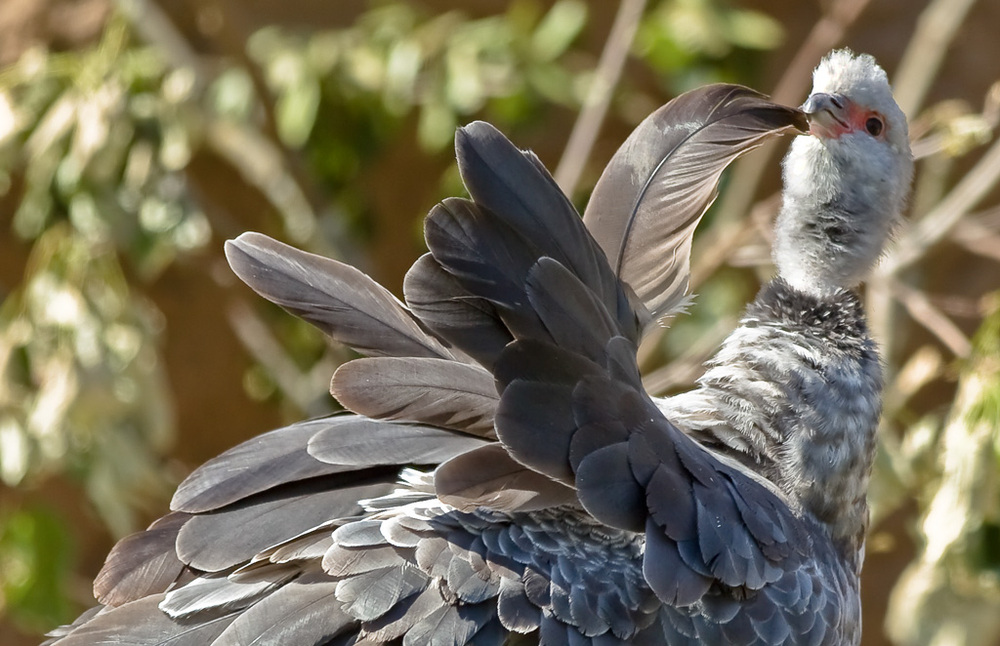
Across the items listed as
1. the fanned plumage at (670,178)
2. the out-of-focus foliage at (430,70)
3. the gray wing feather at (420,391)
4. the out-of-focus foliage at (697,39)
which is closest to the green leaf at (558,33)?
the out-of-focus foliage at (430,70)

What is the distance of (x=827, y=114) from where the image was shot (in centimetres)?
180

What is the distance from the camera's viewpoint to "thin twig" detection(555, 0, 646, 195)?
114 inches

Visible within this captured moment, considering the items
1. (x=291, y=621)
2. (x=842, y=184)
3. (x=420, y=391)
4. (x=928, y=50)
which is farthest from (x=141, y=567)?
(x=928, y=50)

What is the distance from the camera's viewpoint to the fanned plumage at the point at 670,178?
170 cm

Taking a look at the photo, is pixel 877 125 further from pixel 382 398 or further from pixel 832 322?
pixel 382 398

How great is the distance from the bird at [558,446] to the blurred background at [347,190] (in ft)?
1.21

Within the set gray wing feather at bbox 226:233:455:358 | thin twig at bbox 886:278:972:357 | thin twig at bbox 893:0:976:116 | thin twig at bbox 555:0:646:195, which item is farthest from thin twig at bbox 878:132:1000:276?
gray wing feather at bbox 226:233:455:358

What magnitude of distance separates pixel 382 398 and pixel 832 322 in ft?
2.19

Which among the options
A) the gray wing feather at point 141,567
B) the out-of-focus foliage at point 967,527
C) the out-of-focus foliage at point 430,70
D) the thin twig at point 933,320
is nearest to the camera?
the gray wing feather at point 141,567

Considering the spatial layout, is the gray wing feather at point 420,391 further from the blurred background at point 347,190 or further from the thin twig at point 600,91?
the thin twig at point 600,91

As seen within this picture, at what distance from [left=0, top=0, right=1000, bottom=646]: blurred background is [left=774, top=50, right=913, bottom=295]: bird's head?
15cm

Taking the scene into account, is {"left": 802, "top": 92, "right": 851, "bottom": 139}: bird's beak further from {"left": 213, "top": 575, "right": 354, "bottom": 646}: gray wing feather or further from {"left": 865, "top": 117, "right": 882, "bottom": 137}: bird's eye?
{"left": 213, "top": 575, "right": 354, "bottom": 646}: gray wing feather

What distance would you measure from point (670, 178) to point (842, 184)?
282mm

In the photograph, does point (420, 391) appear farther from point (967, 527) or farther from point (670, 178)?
point (967, 527)
